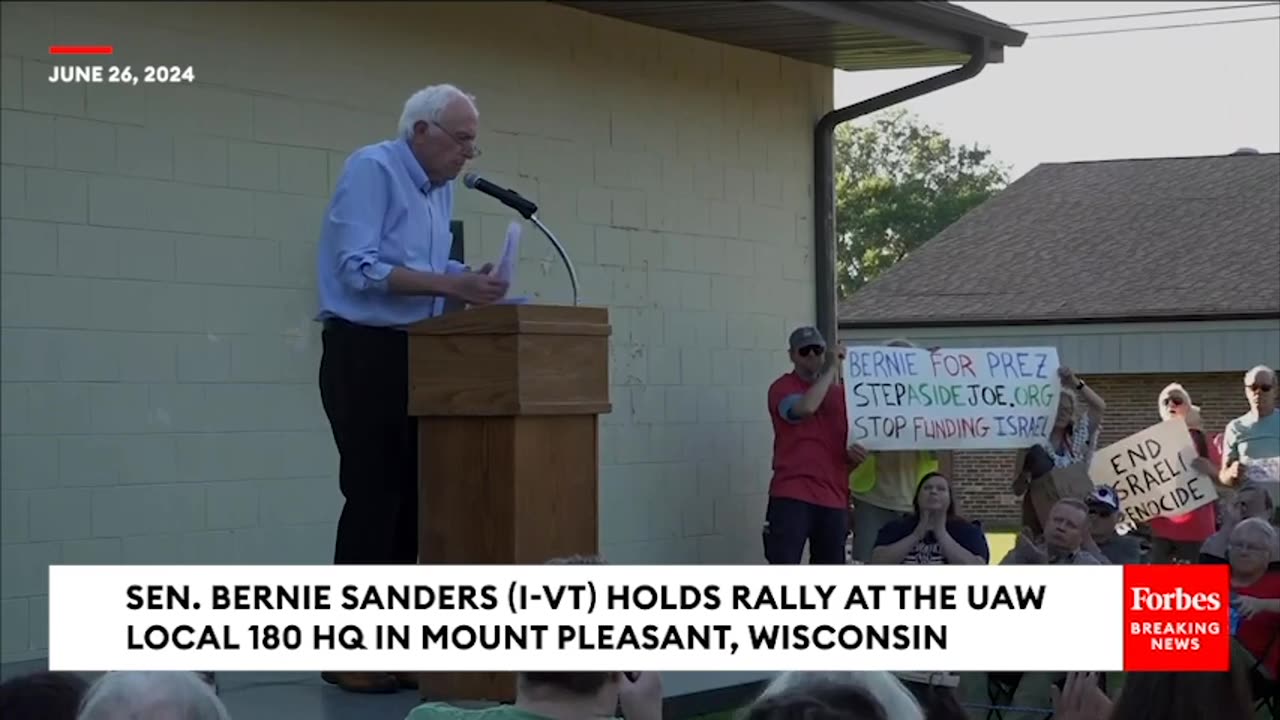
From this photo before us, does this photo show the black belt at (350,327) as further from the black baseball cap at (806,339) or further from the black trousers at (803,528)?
the black trousers at (803,528)

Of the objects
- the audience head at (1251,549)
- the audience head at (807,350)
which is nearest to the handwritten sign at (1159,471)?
the audience head at (807,350)

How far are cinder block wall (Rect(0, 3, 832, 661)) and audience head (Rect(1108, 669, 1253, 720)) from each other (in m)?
4.81

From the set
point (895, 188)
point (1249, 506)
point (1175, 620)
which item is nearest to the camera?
point (1175, 620)

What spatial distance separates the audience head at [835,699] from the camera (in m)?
2.56

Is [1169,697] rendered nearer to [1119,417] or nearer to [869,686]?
[869,686]

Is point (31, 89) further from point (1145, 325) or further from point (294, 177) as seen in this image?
point (1145, 325)

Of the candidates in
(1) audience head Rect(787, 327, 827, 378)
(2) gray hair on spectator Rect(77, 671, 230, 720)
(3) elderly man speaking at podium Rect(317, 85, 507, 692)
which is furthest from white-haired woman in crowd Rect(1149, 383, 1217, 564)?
(2) gray hair on spectator Rect(77, 671, 230, 720)

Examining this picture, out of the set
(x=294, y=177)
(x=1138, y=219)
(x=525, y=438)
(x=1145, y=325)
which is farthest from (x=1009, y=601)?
(x=1138, y=219)

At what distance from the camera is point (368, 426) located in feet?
18.0

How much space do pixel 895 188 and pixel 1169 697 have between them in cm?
6555

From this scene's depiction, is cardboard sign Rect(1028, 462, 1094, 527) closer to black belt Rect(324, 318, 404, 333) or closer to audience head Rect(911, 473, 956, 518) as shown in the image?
audience head Rect(911, 473, 956, 518)

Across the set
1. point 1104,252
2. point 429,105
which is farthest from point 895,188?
point 429,105

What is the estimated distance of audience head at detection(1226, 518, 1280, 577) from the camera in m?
7.29

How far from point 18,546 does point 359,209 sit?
2.75 m
